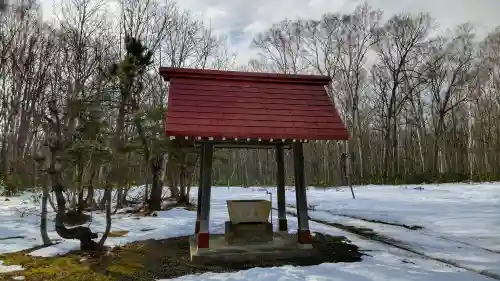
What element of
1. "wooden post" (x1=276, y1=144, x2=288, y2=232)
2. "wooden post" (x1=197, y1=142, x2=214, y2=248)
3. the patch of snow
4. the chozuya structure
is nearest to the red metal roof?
the chozuya structure

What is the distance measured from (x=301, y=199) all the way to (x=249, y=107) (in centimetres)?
227

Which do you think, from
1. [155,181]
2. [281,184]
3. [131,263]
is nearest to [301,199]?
[281,184]

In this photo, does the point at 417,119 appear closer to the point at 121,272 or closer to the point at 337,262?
the point at 337,262

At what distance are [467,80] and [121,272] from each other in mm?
30115

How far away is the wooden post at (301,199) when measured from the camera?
7.11 m

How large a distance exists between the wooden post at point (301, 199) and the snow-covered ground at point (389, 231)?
44.3 inches

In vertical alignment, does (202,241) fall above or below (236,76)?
below

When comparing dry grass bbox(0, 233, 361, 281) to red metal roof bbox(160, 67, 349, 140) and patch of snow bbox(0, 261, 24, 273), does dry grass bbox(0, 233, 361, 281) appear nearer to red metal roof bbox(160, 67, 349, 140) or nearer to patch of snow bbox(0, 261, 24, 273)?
patch of snow bbox(0, 261, 24, 273)

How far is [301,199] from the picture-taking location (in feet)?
23.7

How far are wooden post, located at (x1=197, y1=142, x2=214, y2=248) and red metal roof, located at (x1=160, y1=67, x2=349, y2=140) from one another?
806 millimetres

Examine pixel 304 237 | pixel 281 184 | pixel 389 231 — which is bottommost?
pixel 389 231

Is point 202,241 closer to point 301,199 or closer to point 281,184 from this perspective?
point 301,199

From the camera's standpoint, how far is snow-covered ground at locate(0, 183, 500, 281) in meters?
5.58

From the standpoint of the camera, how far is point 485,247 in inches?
291
